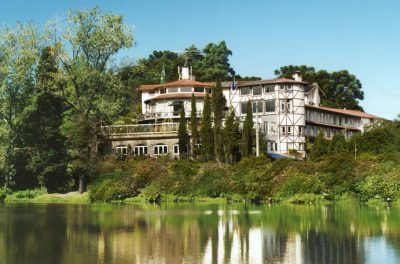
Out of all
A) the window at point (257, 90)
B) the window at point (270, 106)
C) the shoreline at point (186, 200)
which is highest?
the window at point (257, 90)

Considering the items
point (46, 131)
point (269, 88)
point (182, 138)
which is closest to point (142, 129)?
point (182, 138)

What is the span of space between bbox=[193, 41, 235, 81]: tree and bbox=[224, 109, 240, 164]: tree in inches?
1918

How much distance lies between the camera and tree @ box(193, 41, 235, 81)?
4311 inches

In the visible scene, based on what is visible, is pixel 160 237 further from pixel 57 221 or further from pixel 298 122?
pixel 298 122

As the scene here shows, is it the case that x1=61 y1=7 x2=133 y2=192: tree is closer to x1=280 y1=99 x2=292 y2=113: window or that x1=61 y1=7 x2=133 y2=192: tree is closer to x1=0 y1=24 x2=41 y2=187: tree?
x1=0 y1=24 x2=41 y2=187: tree

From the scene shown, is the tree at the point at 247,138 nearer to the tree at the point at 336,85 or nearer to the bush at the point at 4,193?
the bush at the point at 4,193

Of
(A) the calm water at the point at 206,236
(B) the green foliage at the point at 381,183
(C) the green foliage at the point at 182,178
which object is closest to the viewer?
(A) the calm water at the point at 206,236

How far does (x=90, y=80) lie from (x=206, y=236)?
32.8 meters

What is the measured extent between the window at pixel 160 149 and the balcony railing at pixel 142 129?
1.31 meters

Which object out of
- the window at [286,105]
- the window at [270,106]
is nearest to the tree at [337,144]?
the window at [286,105]

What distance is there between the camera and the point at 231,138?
5981 centimetres

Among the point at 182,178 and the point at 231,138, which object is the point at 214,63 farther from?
the point at 182,178

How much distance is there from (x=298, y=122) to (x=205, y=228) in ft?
154

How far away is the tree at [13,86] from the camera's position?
186 ft
